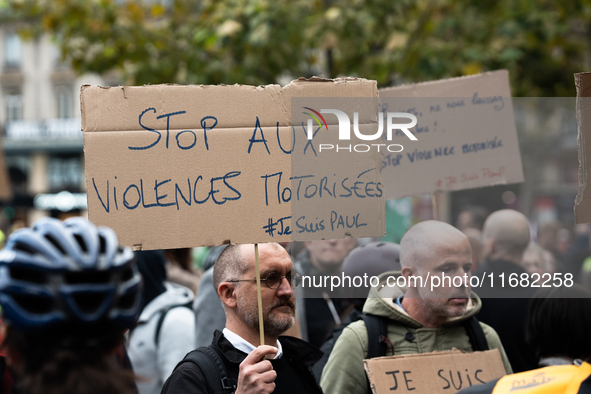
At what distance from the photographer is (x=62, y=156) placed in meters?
34.0

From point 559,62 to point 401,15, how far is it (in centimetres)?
282

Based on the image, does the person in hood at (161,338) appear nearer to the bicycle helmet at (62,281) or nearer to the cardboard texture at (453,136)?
the cardboard texture at (453,136)

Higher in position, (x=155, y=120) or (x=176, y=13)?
(x=176, y=13)

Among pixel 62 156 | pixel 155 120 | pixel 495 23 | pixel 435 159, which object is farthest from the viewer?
pixel 62 156

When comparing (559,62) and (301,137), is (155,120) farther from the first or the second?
(559,62)

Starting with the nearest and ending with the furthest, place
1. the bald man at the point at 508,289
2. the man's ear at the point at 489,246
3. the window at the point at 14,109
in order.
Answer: the bald man at the point at 508,289
the man's ear at the point at 489,246
the window at the point at 14,109

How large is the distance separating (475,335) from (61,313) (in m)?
2.10

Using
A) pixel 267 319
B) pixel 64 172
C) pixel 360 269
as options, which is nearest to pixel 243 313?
pixel 267 319

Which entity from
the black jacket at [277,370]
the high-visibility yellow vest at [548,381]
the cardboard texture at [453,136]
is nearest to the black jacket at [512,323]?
the cardboard texture at [453,136]

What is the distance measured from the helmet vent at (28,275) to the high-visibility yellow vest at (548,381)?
1.26 m

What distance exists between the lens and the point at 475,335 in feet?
9.84

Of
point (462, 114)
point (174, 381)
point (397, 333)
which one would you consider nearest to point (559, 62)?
point (462, 114)

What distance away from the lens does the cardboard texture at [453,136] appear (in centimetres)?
326

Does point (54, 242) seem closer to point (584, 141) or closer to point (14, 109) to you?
point (584, 141)
